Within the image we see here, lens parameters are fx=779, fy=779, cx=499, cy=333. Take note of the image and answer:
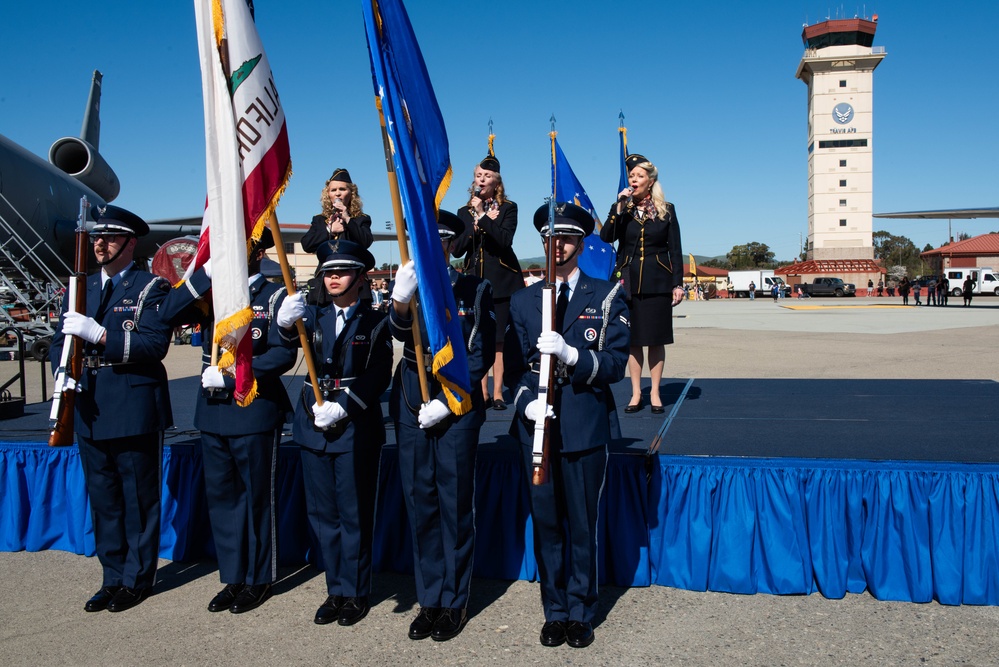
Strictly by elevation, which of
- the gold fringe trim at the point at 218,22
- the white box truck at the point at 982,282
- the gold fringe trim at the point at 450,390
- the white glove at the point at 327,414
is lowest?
the white box truck at the point at 982,282

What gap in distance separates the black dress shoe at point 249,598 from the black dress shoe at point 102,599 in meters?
0.65

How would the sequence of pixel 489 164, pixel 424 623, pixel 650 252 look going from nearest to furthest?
1. pixel 424 623
2. pixel 489 164
3. pixel 650 252

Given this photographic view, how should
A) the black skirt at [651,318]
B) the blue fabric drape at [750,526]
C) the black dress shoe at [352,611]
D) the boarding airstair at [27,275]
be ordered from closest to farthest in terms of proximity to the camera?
the black dress shoe at [352,611] → the blue fabric drape at [750,526] → the black skirt at [651,318] → the boarding airstair at [27,275]

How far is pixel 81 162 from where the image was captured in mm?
22406

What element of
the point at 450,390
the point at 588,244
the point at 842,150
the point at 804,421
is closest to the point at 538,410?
the point at 450,390

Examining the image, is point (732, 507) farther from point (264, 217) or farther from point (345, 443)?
point (264, 217)

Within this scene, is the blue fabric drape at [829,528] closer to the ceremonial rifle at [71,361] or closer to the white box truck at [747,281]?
the ceremonial rifle at [71,361]

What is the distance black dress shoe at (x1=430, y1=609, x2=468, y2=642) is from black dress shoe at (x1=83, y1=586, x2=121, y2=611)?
5.62 feet

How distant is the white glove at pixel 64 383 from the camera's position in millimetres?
3717

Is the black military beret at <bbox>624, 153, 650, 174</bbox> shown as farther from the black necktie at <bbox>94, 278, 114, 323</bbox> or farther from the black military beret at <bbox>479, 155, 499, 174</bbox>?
the black necktie at <bbox>94, 278, 114, 323</bbox>

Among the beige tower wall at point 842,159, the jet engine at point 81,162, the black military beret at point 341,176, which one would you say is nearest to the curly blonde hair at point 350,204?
the black military beret at point 341,176

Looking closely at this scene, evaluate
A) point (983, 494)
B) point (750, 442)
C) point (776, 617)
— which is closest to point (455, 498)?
point (776, 617)

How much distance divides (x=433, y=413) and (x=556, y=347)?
2.10 feet

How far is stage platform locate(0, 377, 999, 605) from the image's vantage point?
378 centimetres
